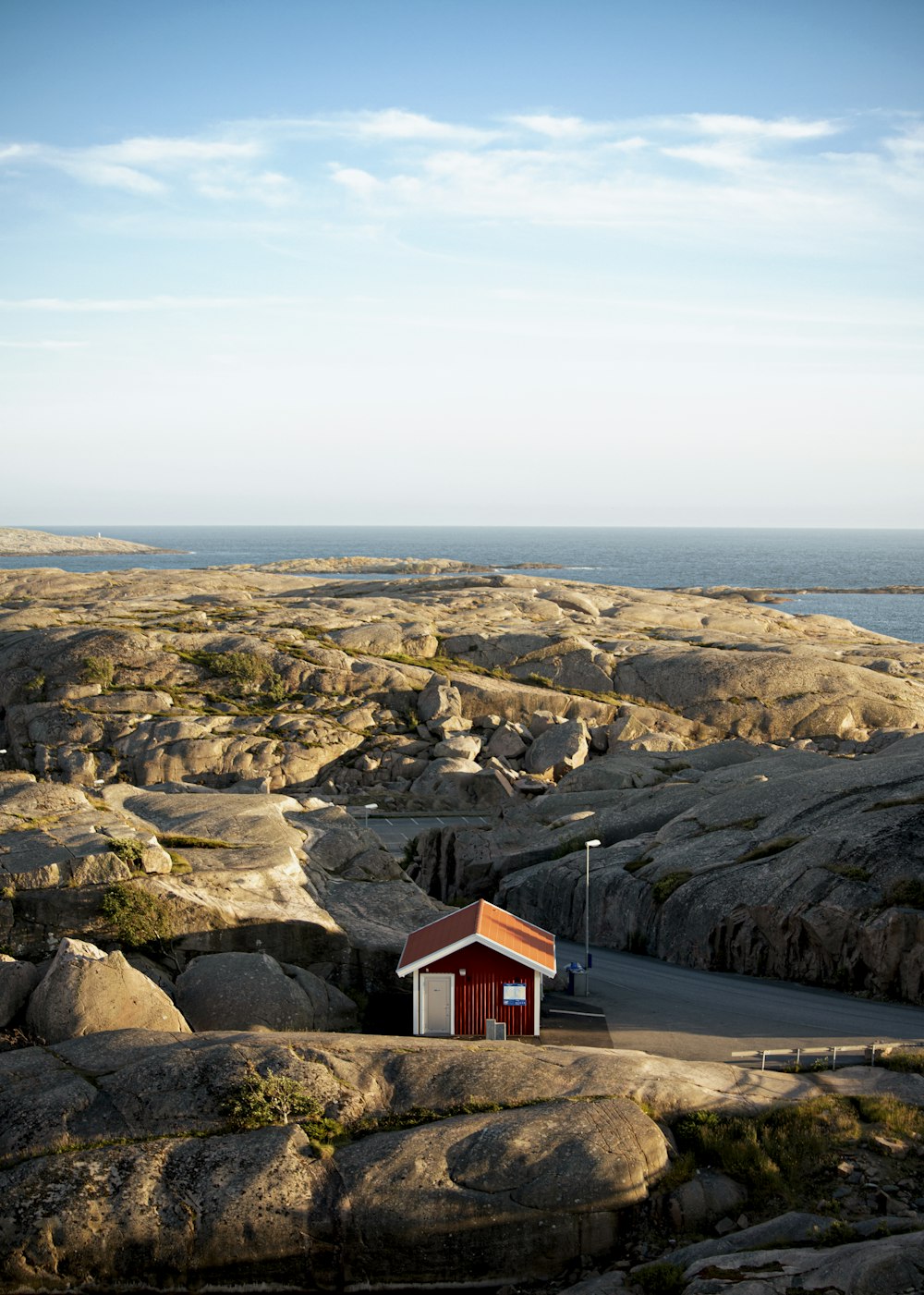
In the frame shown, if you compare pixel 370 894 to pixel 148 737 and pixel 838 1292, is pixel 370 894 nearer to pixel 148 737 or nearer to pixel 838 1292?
pixel 838 1292

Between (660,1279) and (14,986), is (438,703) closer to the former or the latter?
(14,986)

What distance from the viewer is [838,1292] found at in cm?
1677

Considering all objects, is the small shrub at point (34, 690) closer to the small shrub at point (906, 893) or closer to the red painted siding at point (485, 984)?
the red painted siding at point (485, 984)

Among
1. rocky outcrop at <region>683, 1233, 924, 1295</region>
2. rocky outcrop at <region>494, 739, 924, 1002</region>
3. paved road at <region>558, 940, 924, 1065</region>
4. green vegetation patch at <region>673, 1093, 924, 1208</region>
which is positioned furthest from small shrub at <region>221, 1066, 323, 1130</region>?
rocky outcrop at <region>494, 739, 924, 1002</region>

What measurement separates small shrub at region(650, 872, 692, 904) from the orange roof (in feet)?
27.1

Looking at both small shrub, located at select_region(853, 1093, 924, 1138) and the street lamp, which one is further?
the street lamp

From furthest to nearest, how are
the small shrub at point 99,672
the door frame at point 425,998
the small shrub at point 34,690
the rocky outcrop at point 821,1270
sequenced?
the small shrub at point 34,690 → the small shrub at point 99,672 → the door frame at point 425,998 → the rocky outcrop at point 821,1270

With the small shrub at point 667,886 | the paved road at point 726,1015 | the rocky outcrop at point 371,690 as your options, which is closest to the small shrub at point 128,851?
the paved road at point 726,1015

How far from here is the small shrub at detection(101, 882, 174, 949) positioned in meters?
29.6

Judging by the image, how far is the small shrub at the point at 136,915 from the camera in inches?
1167

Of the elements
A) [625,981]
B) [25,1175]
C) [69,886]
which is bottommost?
[625,981]

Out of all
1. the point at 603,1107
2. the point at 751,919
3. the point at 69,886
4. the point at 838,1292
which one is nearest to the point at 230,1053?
the point at 603,1107

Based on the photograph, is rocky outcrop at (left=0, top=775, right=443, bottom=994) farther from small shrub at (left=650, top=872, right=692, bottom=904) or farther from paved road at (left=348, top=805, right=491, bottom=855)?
paved road at (left=348, top=805, right=491, bottom=855)

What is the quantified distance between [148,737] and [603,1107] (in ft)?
163
